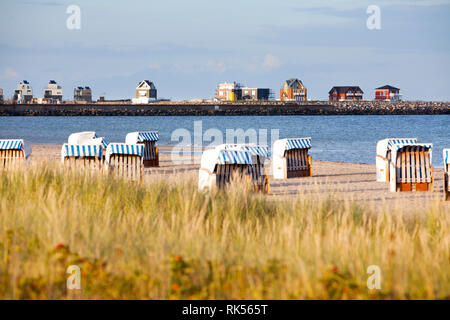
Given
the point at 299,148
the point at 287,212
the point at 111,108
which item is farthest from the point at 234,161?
the point at 111,108

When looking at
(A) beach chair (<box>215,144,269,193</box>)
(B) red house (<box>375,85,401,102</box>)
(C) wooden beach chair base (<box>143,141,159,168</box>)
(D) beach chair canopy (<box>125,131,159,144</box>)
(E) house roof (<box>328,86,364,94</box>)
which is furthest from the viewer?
(B) red house (<box>375,85,401,102</box>)

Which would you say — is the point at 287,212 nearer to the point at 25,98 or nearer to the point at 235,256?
the point at 235,256

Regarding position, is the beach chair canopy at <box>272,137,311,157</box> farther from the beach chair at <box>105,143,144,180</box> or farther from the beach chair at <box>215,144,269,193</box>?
the beach chair at <box>105,143,144,180</box>

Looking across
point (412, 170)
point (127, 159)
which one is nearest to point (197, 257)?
point (127, 159)

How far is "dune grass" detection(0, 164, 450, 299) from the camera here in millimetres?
5605

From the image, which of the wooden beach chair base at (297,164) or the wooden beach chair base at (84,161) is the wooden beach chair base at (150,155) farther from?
the wooden beach chair base at (84,161)

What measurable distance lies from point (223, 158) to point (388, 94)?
16965 cm

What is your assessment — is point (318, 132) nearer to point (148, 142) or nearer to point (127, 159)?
point (148, 142)

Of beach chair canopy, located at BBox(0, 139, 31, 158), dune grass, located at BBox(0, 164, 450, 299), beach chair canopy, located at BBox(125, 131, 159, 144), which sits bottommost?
dune grass, located at BBox(0, 164, 450, 299)

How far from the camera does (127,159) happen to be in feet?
51.4

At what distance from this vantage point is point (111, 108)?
427ft

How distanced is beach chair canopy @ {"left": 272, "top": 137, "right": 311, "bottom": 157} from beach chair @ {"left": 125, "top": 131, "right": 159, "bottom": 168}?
16.9ft

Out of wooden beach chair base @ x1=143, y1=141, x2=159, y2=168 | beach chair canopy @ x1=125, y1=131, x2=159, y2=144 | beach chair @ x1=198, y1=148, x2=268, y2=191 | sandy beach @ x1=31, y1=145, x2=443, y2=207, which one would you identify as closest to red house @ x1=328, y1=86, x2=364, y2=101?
sandy beach @ x1=31, y1=145, x2=443, y2=207
